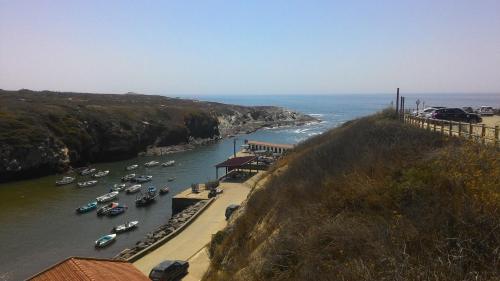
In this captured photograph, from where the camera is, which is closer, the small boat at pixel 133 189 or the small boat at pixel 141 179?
the small boat at pixel 133 189

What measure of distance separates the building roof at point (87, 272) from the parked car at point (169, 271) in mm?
5254

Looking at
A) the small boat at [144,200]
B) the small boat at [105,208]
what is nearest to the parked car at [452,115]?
the small boat at [144,200]

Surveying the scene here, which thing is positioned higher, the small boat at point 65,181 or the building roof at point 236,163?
the building roof at point 236,163

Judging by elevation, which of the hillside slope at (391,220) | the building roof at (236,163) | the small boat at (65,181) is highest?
the hillside slope at (391,220)

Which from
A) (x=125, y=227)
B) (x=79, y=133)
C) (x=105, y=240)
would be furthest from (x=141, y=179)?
(x=79, y=133)

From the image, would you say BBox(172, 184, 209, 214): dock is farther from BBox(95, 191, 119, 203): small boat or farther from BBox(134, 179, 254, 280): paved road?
BBox(95, 191, 119, 203): small boat

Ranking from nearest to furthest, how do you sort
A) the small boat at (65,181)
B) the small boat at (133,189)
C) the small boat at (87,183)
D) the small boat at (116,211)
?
1. the small boat at (116,211)
2. the small boat at (133,189)
3. the small boat at (87,183)
4. the small boat at (65,181)

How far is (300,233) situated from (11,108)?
319 ft

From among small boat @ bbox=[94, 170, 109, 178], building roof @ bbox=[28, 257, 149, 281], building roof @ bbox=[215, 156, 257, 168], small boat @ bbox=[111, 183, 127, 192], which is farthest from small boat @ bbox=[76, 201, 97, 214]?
building roof @ bbox=[28, 257, 149, 281]

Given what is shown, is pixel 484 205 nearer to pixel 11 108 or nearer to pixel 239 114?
pixel 11 108

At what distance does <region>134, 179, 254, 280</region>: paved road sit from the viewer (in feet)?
97.5

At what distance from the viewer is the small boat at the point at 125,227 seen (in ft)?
140

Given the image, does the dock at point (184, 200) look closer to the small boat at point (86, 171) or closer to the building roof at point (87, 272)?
the building roof at point (87, 272)

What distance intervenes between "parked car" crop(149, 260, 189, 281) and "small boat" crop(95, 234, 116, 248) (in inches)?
520
